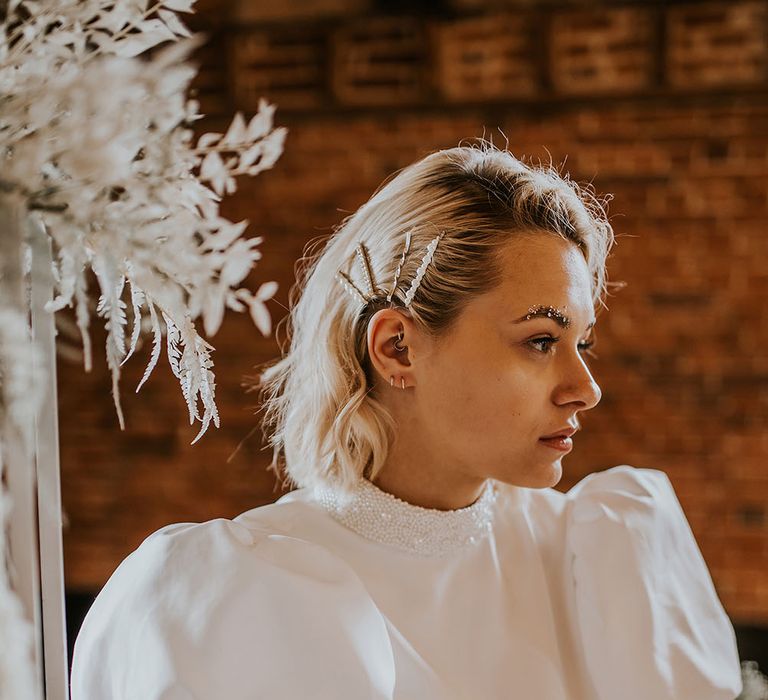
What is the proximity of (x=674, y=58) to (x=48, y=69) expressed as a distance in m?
2.61

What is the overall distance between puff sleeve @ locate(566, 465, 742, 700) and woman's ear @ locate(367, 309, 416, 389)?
34 centimetres

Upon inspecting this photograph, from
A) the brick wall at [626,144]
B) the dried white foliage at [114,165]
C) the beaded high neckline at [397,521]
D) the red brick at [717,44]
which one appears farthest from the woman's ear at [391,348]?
the red brick at [717,44]

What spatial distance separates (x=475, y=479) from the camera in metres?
1.35

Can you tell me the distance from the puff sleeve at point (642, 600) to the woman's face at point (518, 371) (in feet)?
0.49

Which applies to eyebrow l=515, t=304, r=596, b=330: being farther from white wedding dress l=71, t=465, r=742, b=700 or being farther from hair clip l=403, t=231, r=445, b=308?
white wedding dress l=71, t=465, r=742, b=700

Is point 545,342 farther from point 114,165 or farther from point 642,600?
point 114,165

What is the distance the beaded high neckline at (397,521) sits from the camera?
1292mm

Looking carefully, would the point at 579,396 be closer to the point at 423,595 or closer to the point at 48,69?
the point at 423,595

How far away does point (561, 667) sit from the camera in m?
1.30

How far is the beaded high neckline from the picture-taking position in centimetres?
129

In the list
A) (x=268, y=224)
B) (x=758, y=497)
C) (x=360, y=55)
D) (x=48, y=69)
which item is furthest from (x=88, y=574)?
(x=48, y=69)

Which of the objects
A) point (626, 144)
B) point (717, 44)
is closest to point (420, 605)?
point (626, 144)

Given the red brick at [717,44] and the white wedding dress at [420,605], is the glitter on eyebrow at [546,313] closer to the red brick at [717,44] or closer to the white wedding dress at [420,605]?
the white wedding dress at [420,605]

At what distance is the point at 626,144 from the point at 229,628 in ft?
8.08
